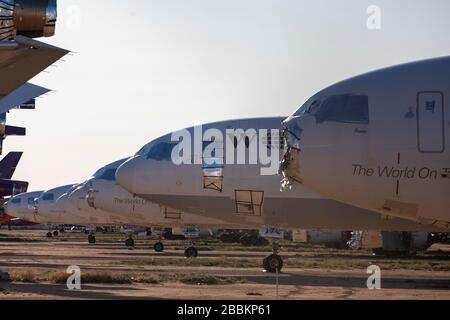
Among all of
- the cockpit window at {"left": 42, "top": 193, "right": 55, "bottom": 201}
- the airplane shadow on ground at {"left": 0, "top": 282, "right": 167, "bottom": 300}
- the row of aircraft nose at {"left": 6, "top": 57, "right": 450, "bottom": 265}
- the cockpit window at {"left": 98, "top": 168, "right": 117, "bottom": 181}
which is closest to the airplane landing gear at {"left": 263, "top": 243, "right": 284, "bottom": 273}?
the row of aircraft nose at {"left": 6, "top": 57, "right": 450, "bottom": 265}

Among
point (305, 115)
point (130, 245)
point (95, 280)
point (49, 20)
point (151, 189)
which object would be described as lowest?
point (130, 245)

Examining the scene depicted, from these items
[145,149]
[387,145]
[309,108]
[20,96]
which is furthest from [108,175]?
[387,145]

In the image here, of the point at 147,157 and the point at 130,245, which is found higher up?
the point at 147,157

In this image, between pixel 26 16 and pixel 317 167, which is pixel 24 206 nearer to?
pixel 317 167

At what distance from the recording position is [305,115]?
1702 cm

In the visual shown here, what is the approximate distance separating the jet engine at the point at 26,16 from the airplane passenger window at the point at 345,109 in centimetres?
619

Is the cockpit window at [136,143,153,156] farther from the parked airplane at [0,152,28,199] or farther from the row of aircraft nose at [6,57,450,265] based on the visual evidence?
the parked airplane at [0,152,28,199]

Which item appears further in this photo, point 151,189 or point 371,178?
point 151,189

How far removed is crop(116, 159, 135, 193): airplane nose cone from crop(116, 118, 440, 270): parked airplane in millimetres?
41

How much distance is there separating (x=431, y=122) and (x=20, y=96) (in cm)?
985

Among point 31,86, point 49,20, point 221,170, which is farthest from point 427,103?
point 221,170

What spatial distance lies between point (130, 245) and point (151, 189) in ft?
95.0

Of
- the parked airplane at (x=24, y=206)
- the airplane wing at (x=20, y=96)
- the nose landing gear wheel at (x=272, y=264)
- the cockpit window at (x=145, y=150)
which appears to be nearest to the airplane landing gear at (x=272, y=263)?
the nose landing gear wheel at (x=272, y=264)

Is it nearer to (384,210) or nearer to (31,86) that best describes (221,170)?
(31,86)
